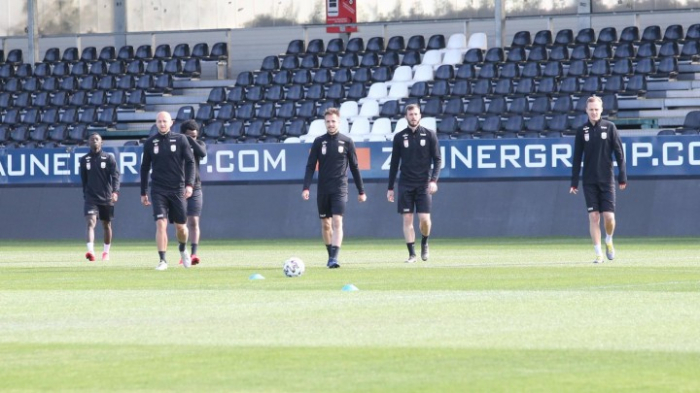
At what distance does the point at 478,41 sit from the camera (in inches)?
1608

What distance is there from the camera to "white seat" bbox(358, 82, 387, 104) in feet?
127

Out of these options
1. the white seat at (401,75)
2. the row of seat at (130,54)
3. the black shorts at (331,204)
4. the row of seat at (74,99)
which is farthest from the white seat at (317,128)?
the black shorts at (331,204)

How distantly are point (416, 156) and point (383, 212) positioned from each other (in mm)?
9203

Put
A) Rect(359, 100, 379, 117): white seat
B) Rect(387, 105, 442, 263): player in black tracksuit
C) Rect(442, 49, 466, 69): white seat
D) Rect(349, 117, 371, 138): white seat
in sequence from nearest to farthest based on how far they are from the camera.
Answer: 1. Rect(387, 105, 442, 263): player in black tracksuit
2. Rect(349, 117, 371, 138): white seat
3. Rect(359, 100, 379, 117): white seat
4. Rect(442, 49, 466, 69): white seat

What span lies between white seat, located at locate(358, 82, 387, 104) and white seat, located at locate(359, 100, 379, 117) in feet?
2.30

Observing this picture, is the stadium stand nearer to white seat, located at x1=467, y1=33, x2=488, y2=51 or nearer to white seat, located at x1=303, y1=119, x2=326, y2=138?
white seat, located at x1=467, y1=33, x2=488, y2=51

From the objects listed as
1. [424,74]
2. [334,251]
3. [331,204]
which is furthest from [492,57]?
[334,251]

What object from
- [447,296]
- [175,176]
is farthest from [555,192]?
[447,296]

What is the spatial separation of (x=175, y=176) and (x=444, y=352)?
458 inches

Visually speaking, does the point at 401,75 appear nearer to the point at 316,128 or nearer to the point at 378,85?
the point at 378,85

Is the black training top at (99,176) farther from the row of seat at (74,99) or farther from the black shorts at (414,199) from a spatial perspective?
the row of seat at (74,99)

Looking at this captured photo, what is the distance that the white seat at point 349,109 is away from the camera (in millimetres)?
37969

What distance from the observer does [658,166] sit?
29531 mm

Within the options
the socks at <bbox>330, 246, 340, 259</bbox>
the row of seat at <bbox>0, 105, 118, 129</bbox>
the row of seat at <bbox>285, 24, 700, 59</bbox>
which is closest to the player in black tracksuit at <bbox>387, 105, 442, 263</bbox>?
the socks at <bbox>330, 246, 340, 259</bbox>
